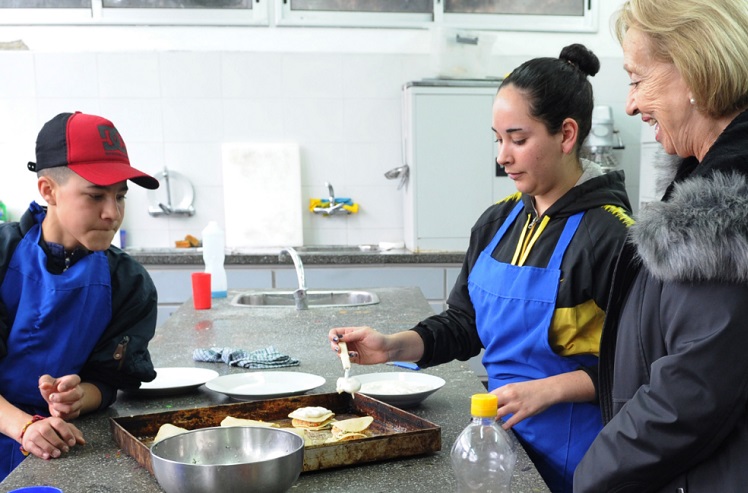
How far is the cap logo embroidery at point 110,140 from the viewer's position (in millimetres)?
1812

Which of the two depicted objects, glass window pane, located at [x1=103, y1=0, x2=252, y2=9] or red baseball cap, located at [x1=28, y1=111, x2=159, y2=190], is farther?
glass window pane, located at [x1=103, y1=0, x2=252, y2=9]

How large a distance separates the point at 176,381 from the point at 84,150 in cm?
66

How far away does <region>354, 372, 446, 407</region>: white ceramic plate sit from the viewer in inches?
72.6

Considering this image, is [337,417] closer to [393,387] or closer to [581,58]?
[393,387]

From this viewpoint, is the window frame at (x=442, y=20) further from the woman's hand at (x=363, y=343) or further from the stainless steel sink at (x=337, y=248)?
the woman's hand at (x=363, y=343)

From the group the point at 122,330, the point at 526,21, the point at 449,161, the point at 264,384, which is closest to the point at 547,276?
→ the point at 264,384

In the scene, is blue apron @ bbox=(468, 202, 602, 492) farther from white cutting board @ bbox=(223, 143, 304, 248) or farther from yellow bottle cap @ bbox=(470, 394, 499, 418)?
white cutting board @ bbox=(223, 143, 304, 248)

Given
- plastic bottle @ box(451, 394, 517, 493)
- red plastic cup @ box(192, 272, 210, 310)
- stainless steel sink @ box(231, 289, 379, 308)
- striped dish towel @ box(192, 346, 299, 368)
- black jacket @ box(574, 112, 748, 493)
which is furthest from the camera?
stainless steel sink @ box(231, 289, 379, 308)

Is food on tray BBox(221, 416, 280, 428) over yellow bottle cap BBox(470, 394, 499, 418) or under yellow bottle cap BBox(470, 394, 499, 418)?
under

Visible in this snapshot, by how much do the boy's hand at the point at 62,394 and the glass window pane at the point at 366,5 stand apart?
12.1 feet

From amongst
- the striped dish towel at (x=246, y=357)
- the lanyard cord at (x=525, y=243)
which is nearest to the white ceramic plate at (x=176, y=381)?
the striped dish towel at (x=246, y=357)

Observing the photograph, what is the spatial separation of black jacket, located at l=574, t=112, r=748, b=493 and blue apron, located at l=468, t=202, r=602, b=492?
1.53 feet

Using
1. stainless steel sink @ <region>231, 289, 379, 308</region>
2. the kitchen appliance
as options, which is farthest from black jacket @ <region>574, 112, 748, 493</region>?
the kitchen appliance

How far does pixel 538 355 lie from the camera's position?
5.90 feet
